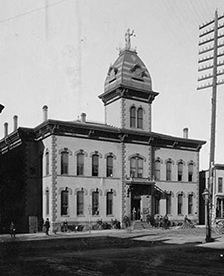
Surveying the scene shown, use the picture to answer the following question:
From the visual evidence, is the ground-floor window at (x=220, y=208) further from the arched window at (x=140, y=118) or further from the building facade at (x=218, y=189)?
the arched window at (x=140, y=118)

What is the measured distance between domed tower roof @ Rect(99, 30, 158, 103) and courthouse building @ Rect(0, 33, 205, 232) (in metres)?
0.10

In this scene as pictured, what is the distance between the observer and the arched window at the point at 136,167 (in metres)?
35.4

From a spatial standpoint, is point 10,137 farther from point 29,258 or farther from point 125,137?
point 29,258

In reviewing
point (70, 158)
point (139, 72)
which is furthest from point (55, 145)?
point (139, 72)

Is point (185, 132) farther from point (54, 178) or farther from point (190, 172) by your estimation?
point (54, 178)

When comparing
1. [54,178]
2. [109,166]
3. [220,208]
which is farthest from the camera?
[220,208]

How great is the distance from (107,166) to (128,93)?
7757 mm

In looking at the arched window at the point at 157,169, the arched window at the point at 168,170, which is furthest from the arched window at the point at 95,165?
the arched window at the point at 168,170

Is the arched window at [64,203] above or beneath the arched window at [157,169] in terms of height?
beneath

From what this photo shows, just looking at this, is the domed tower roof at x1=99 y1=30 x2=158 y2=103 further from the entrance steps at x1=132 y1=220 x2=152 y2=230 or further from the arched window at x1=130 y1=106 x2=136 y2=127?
the entrance steps at x1=132 y1=220 x2=152 y2=230

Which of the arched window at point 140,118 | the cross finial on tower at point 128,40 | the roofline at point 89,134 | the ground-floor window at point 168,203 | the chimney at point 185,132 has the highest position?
the cross finial on tower at point 128,40

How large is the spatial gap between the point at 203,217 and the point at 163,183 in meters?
9.51

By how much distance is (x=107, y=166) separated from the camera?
34281 mm

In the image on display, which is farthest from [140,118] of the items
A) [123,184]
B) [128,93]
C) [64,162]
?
[64,162]
